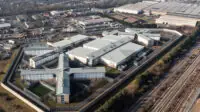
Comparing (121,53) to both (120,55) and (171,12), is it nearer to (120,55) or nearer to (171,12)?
(120,55)

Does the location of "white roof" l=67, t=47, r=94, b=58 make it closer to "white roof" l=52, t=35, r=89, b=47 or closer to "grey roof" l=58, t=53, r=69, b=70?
"grey roof" l=58, t=53, r=69, b=70

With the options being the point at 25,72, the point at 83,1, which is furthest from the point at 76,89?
the point at 83,1

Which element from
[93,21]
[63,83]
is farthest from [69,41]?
[63,83]

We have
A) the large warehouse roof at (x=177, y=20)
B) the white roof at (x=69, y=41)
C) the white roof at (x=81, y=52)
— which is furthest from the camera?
the large warehouse roof at (x=177, y=20)

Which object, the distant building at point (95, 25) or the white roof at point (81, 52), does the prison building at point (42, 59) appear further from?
the distant building at point (95, 25)

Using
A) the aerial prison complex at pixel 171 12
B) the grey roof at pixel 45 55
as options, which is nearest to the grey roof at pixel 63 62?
the grey roof at pixel 45 55

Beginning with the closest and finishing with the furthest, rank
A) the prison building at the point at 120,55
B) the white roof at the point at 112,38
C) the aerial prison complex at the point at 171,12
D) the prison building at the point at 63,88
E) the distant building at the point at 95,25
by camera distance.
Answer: the prison building at the point at 63,88 → the prison building at the point at 120,55 → the white roof at the point at 112,38 → the distant building at the point at 95,25 → the aerial prison complex at the point at 171,12

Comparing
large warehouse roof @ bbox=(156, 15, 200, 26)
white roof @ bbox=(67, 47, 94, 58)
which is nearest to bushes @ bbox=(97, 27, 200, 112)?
white roof @ bbox=(67, 47, 94, 58)
